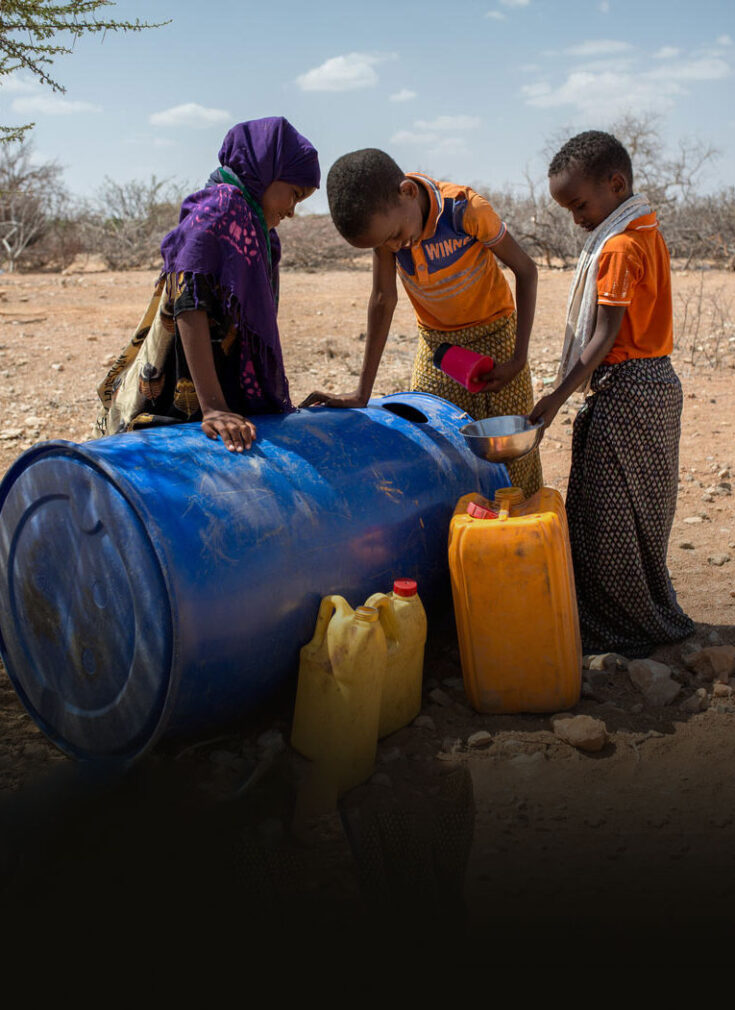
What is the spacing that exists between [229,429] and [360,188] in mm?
845

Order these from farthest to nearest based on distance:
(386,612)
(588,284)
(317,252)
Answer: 1. (317,252)
2. (588,284)
3. (386,612)

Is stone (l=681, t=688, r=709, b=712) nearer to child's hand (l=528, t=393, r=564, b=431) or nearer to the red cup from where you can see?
child's hand (l=528, t=393, r=564, b=431)

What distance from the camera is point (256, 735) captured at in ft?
8.43

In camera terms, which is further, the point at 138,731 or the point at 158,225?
the point at 158,225

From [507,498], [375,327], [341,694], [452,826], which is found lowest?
[452,826]

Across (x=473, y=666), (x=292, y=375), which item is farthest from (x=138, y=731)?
(x=292, y=375)

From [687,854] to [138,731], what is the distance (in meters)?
1.34

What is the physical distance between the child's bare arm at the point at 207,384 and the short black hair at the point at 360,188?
0.54m

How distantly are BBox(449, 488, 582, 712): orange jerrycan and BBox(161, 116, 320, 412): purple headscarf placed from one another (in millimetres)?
786

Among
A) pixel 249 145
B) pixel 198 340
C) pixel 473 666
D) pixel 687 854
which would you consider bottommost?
pixel 687 854

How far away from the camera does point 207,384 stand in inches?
102

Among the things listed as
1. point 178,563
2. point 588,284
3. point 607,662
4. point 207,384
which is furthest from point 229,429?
point 607,662

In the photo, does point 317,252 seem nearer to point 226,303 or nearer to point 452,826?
point 226,303

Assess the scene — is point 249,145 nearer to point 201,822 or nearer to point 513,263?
point 513,263
